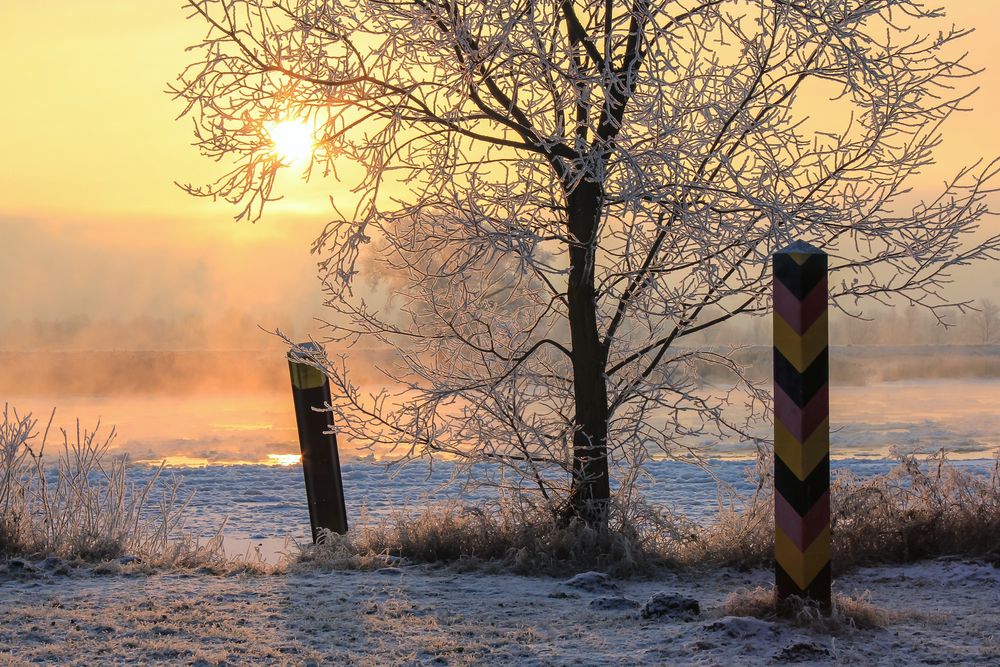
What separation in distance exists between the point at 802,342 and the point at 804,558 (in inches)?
40.1

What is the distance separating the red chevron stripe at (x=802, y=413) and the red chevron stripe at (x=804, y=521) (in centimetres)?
32

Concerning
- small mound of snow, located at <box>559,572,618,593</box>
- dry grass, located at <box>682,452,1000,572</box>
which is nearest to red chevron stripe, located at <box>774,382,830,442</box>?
small mound of snow, located at <box>559,572,618,593</box>

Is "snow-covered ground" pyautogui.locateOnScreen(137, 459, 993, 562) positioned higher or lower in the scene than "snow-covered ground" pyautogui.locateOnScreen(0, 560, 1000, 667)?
higher

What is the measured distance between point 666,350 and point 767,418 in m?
0.98

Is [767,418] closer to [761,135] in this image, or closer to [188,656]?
[761,135]

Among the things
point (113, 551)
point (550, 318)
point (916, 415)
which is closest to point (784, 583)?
point (550, 318)

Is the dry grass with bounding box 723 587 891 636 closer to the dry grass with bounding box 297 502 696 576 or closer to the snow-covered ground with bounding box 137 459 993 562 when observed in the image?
the dry grass with bounding box 297 502 696 576

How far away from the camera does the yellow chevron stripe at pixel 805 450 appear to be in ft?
16.0

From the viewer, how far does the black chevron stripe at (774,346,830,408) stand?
486cm

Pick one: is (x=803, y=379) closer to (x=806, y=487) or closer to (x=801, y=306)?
(x=801, y=306)

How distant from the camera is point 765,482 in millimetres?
7391

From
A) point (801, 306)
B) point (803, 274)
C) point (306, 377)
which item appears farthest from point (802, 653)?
point (306, 377)

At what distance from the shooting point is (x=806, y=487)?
490cm

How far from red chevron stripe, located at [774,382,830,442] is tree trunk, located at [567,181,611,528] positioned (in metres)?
2.34
